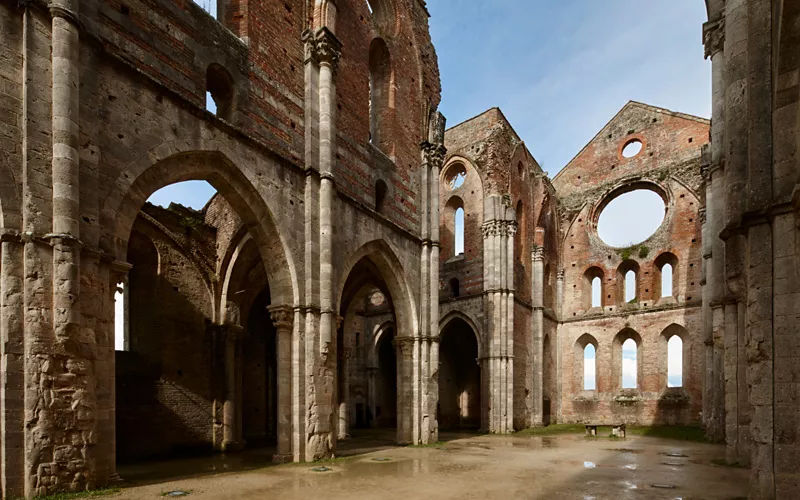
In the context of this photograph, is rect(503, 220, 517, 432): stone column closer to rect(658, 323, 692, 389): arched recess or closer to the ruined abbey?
the ruined abbey

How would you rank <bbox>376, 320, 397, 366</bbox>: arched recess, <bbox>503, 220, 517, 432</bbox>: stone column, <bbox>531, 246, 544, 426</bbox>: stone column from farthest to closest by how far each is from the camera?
<bbox>376, 320, 397, 366</bbox>: arched recess → <bbox>531, 246, 544, 426</bbox>: stone column → <bbox>503, 220, 517, 432</bbox>: stone column

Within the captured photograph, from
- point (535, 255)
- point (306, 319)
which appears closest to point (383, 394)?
point (535, 255)

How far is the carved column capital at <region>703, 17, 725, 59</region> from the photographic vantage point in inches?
464

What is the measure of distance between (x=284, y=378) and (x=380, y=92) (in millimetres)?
9392

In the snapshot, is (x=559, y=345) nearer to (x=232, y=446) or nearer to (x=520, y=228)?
(x=520, y=228)

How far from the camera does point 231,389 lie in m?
15.0

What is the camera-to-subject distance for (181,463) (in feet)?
38.9

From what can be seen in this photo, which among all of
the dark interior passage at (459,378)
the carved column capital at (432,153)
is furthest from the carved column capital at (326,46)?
the dark interior passage at (459,378)

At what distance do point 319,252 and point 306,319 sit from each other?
1.57 meters

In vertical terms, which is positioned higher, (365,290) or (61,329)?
(365,290)

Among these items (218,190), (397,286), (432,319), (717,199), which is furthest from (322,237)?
(717,199)

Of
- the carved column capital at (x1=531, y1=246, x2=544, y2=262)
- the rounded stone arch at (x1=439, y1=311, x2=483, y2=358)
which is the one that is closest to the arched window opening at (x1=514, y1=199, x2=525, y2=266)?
the carved column capital at (x1=531, y1=246, x2=544, y2=262)

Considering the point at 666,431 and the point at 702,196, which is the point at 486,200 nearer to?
the point at 702,196

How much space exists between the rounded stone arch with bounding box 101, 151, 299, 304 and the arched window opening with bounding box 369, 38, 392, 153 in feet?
19.7
